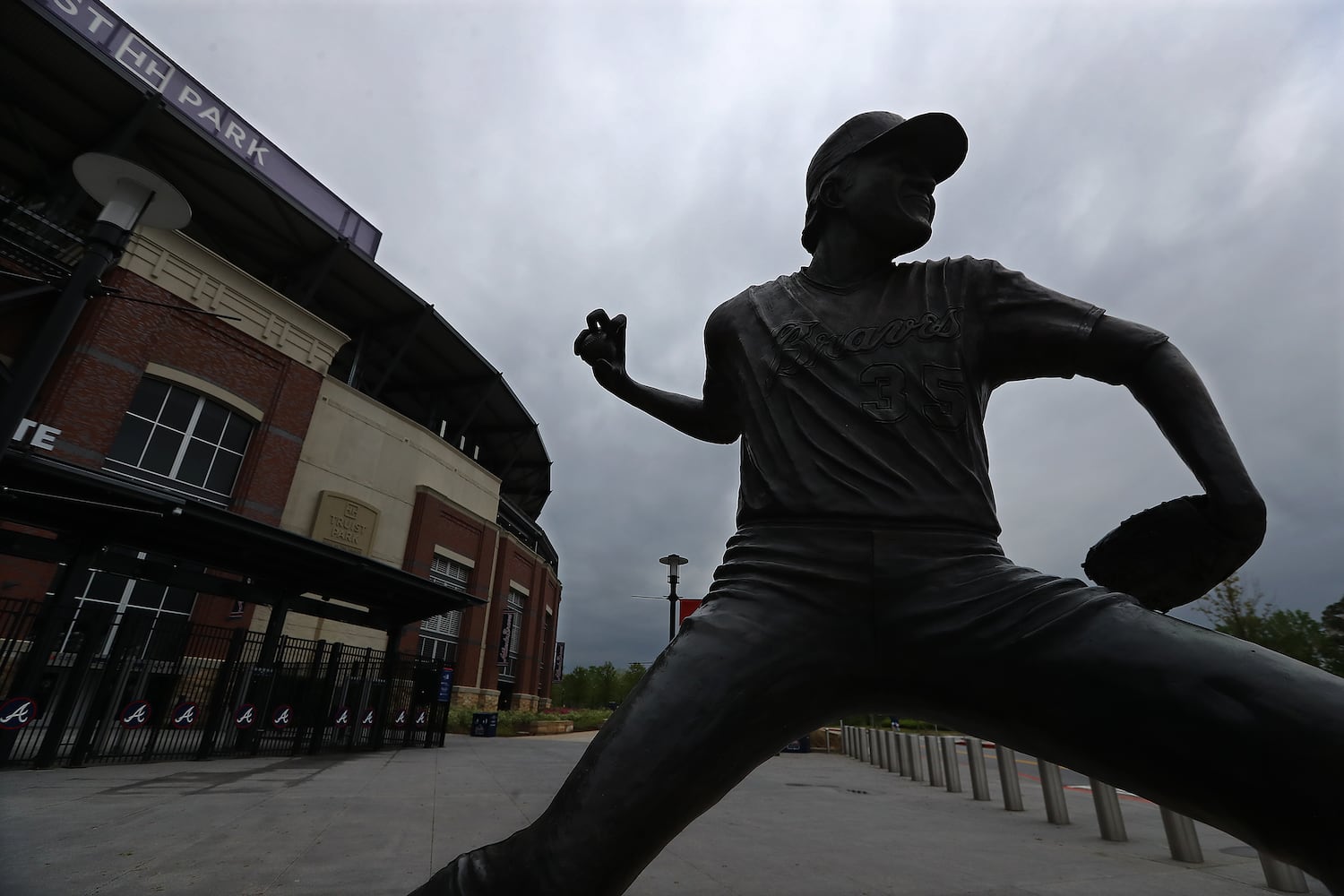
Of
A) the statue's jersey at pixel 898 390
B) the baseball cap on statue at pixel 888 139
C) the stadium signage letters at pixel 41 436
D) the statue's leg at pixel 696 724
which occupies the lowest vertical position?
the statue's leg at pixel 696 724

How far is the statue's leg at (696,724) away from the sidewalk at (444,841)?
274cm

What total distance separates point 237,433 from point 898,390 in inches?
828

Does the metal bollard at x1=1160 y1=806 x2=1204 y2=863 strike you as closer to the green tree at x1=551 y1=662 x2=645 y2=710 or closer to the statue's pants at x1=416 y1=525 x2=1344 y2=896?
the statue's pants at x1=416 y1=525 x2=1344 y2=896

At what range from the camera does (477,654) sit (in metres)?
26.5

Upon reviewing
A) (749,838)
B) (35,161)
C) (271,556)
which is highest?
(35,161)

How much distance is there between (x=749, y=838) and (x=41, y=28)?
22.0 metres

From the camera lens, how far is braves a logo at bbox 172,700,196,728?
28.4 feet

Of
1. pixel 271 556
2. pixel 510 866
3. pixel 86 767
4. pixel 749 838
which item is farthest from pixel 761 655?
pixel 271 556

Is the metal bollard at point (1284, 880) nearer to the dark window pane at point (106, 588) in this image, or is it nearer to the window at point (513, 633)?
the dark window pane at point (106, 588)

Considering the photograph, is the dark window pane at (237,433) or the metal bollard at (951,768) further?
the dark window pane at (237,433)

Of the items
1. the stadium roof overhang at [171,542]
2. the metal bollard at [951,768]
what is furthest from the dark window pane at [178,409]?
the metal bollard at [951,768]

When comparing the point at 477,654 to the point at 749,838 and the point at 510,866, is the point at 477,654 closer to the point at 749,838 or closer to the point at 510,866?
the point at 749,838

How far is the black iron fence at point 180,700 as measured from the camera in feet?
25.4

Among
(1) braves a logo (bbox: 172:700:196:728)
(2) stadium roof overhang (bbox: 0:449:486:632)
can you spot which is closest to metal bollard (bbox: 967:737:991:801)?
(2) stadium roof overhang (bbox: 0:449:486:632)
